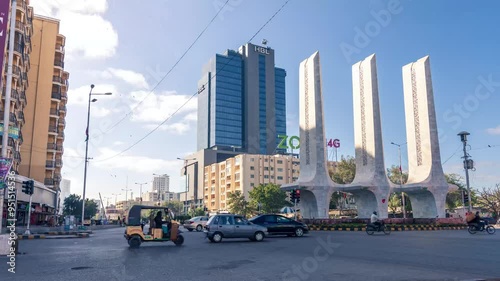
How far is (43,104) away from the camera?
50.5 m

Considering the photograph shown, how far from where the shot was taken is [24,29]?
41062 mm

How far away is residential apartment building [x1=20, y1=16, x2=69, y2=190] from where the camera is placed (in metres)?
49.1

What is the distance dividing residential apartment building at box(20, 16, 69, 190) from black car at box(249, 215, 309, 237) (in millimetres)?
36971

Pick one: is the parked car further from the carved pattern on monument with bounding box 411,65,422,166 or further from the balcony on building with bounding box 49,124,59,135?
the carved pattern on monument with bounding box 411,65,422,166

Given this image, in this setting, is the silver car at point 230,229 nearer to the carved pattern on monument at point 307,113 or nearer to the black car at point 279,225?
the black car at point 279,225

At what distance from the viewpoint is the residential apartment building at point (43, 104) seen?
161 ft

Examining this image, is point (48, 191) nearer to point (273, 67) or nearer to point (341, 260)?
point (341, 260)

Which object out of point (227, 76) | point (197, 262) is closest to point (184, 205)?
point (227, 76)

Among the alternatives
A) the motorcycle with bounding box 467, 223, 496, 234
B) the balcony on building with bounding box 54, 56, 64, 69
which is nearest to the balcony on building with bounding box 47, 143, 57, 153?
the balcony on building with bounding box 54, 56, 64, 69

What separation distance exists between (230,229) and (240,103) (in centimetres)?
12779

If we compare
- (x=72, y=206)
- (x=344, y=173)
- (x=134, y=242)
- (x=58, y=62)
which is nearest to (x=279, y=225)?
(x=134, y=242)

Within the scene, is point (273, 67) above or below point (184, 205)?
above

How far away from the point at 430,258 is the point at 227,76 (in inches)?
5384

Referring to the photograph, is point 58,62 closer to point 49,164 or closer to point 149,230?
point 49,164
